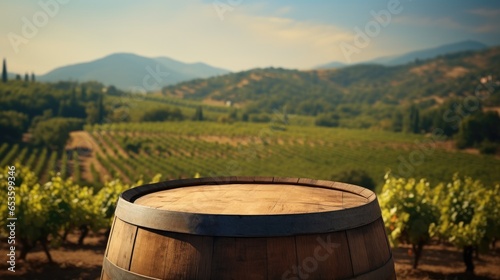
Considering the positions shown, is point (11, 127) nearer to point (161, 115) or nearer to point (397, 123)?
point (161, 115)

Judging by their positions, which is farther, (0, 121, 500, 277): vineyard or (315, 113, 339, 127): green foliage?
(315, 113, 339, 127): green foliage

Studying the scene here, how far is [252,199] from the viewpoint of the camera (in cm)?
301

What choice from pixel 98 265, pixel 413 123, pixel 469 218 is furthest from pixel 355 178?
pixel 413 123

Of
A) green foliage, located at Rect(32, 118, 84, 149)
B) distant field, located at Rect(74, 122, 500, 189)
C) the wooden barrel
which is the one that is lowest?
distant field, located at Rect(74, 122, 500, 189)

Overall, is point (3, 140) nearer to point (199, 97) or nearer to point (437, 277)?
point (437, 277)

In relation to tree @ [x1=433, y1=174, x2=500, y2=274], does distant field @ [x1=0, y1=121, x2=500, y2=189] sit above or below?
below

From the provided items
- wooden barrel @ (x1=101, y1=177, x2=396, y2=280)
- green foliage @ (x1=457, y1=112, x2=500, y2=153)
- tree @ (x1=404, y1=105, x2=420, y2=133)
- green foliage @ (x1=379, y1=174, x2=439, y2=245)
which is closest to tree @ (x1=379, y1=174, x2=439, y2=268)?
green foliage @ (x1=379, y1=174, x2=439, y2=245)

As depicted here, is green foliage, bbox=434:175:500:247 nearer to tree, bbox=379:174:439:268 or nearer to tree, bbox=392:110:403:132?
tree, bbox=379:174:439:268

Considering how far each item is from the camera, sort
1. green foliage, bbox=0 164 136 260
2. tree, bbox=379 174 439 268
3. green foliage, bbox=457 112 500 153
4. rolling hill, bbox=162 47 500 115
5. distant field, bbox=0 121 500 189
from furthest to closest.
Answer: rolling hill, bbox=162 47 500 115 < green foliage, bbox=457 112 500 153 < distant field, bbox=0 121 500 189 < tree, bbox=379 174 439 268 < green foliage, bbox=0 164 136 260

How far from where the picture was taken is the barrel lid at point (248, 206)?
2.26m

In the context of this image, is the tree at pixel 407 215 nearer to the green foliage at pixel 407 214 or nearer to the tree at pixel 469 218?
the green foliage at pixel 407 214

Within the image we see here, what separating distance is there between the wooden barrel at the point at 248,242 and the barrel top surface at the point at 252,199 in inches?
0.8

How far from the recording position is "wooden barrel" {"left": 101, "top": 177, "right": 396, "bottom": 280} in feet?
7.35

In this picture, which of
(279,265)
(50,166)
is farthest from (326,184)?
(50,166)
